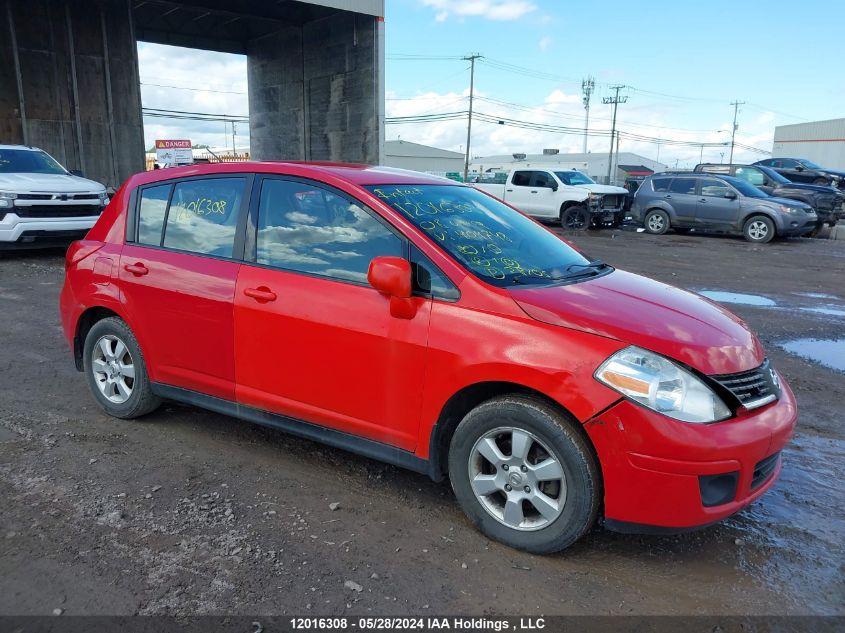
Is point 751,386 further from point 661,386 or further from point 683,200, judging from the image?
point 683,200

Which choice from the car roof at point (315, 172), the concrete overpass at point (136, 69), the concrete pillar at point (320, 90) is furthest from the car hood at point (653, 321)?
the concrete pillar at point (320, 90)

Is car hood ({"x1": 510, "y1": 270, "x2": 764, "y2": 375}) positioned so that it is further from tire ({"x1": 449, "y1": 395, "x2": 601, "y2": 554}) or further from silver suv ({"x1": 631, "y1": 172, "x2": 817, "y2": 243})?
silver suv ({"x1": 631, "y1": 172, "x2": 817, "y2": 243})

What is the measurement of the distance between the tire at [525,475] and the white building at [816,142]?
5705cm

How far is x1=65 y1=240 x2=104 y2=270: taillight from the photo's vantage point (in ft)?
14.8

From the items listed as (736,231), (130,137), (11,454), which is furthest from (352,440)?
(130,137)

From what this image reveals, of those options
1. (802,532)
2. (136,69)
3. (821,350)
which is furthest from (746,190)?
(136,69)

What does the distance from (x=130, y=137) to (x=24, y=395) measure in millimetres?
23637

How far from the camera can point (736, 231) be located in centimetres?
1744

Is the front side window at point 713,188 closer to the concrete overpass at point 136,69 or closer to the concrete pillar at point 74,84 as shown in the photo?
the concrete overpass at point 136,69

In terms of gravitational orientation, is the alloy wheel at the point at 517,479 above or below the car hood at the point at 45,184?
below

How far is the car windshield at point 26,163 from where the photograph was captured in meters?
11.4

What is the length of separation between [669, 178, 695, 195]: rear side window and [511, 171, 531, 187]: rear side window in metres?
4.17

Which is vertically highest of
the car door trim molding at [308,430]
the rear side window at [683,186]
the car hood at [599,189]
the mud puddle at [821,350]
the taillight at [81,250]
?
the rear side window at [683,186]

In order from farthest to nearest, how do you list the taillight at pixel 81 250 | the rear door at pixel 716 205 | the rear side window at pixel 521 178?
the rear side window at pixel 521 178, the rear door at pixel 716 205, the taillight at pixel 81 250
